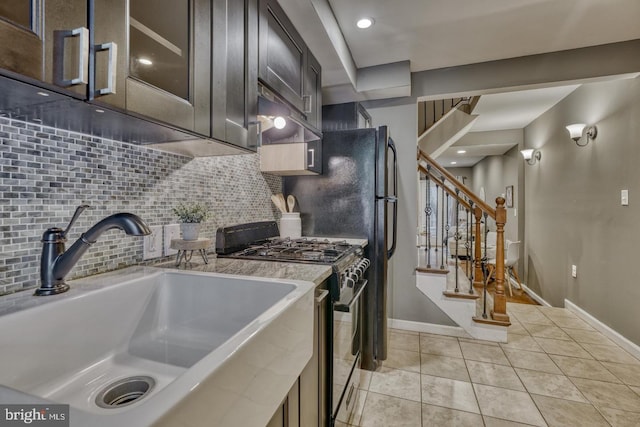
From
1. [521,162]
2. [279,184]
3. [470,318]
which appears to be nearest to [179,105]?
[279,184]

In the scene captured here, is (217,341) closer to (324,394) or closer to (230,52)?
(324,394)

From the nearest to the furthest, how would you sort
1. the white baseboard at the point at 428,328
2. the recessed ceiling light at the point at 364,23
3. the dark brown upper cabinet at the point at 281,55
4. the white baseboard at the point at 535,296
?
the dark brown upper cabinet at the point at 281,55 → the recessed ceiling light at the point at 364,23 → the white baseboard at the point at 428,328 → the white baseboard at the point at 535,296

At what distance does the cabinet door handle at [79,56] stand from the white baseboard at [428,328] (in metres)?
2.62

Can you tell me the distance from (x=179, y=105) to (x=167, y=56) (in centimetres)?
13

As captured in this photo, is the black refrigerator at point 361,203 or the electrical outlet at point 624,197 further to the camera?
the electrical outlet at point 624,197

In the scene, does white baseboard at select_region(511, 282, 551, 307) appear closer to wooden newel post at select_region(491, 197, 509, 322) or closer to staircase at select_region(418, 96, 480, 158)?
wooden newel post at select_region(491, 197, 509, 322)

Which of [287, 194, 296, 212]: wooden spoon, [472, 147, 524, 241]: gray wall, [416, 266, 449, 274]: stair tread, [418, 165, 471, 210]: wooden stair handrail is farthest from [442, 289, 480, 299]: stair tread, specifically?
[472, 147, 524, 241]: gray wall

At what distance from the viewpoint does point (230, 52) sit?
1.07 meters

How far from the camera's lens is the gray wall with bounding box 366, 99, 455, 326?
9.05 feet

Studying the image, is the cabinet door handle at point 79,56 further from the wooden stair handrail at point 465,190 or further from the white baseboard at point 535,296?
the white baseboard at point 535,296

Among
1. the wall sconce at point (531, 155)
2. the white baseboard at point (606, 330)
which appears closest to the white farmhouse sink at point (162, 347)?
the white baseboard at point (606, 330)

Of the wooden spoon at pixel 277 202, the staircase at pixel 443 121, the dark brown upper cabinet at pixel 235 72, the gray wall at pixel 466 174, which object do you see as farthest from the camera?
the gray wall at pixel 466 174

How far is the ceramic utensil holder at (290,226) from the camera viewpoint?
2162 mm
